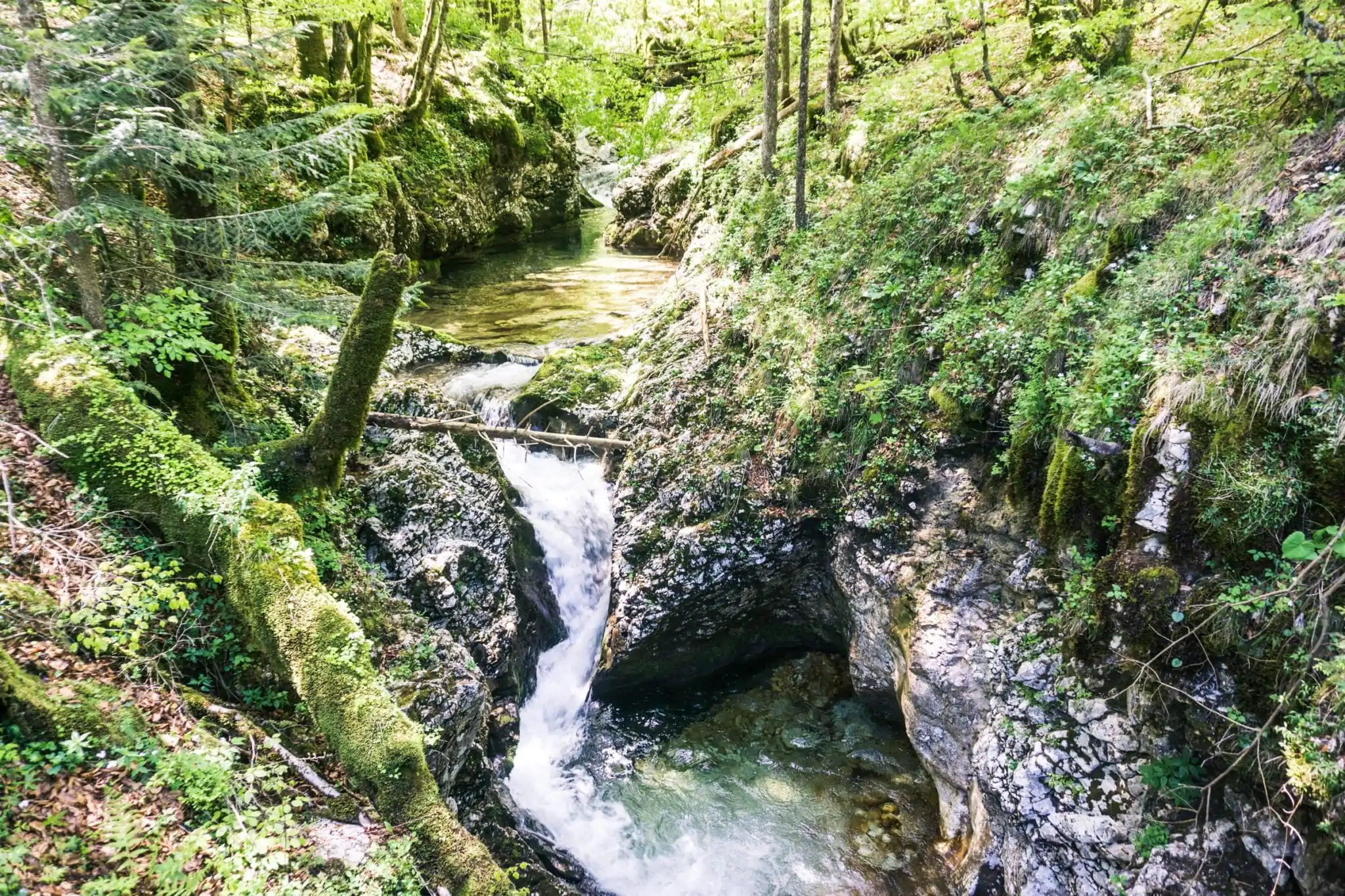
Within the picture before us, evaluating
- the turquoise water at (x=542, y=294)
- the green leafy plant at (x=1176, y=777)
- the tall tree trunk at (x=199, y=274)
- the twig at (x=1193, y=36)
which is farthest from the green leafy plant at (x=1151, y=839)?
the turquoise water at (x=542, y=294)

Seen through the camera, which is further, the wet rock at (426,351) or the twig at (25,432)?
the wet rock at (426,351)

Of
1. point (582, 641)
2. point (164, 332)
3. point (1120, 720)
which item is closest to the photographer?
point (1120, 720)

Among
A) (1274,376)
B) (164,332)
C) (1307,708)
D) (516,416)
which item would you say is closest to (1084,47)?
(1274,376)

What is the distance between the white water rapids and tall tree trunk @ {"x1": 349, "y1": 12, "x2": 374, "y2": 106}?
11.5m

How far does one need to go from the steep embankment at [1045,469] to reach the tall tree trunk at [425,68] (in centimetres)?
1058

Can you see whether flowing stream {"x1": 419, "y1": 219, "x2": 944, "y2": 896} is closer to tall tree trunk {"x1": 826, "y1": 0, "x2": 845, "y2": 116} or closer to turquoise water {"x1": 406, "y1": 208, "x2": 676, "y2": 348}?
turquoise water {"x1": 406, "y1": 208, "x2": 676, "y2": 348}

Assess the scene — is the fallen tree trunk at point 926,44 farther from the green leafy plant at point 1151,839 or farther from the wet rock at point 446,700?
the wet rock at point 446,700

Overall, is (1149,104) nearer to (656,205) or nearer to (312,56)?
(656,205)

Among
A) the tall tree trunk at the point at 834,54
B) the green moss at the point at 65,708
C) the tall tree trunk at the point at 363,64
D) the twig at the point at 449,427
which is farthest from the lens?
the tall tree trunk at the point at 363,64

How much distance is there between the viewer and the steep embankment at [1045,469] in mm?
4156

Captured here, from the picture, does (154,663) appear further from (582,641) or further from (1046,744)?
(1046,744)

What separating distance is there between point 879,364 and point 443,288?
39.0 feet

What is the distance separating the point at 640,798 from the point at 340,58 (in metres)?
15.9

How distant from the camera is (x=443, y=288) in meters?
15.6
